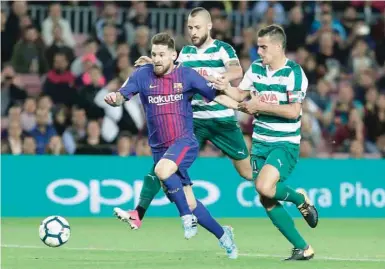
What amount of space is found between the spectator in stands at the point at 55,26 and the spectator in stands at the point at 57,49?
0.04 metres

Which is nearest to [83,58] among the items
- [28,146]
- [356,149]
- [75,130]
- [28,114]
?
[75,130]

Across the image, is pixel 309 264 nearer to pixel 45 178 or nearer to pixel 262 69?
pixel 262 69

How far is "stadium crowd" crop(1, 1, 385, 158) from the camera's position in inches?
692

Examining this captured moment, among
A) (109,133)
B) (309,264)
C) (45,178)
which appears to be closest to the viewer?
(309,264)

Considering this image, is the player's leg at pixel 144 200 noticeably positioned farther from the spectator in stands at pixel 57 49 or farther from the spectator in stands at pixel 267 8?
the spectator in stands at pixel 267 8

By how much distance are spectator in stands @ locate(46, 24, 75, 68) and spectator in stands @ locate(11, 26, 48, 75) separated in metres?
0.10

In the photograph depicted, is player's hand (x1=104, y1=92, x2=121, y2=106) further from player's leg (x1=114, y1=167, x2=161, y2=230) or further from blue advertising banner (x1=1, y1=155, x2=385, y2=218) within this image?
blue advertising banner (x1=1, y1=155, x2=385, y2=218)

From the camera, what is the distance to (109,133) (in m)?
17.8

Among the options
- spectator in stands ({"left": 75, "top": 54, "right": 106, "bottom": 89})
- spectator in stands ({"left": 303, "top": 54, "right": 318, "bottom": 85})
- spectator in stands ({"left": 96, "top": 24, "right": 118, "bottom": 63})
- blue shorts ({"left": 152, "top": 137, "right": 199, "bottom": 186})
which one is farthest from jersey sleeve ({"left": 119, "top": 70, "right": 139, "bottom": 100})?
spectator in stands ({"left": 303, "top": 54, "right": 318, "bottom": 85})

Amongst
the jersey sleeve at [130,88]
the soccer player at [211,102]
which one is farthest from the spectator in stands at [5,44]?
the jersey sleeve at [130,88]

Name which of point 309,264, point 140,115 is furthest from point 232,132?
point 140,115

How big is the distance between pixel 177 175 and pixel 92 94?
755 cm

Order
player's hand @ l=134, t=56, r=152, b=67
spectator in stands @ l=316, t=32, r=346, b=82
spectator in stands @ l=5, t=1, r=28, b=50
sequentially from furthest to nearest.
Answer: spectator in stands @ l=316, t=32, r=346, b=82, spectator in stands @ l=5, t=1, r=28, b=50, player's hand @ l=134, t=56, r=152, b=67

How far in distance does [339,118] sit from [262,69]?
8109 millimetres
